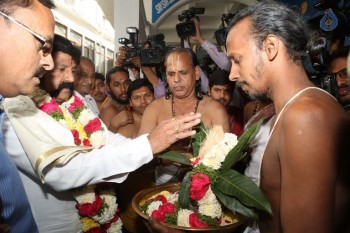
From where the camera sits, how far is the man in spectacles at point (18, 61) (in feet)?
4.37

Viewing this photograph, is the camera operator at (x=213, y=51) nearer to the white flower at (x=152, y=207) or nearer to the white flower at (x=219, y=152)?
the white flower at (x=219, y=152)

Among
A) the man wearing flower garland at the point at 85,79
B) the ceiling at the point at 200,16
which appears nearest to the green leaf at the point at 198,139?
the man wearing flower garland at the point at 85,79

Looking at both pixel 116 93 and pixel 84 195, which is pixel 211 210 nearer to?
pixel 84 195

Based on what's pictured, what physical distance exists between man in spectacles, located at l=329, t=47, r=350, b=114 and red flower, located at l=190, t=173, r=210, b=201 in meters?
1.99

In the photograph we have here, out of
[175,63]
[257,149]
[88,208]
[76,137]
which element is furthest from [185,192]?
[175,63]

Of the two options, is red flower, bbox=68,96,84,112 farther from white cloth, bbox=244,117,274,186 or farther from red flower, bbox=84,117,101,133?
white cloth, bbox=244,117,274,186

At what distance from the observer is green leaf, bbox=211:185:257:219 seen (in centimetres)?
154

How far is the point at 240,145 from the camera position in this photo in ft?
5.39

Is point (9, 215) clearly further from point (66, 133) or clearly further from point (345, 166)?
point (345, 166)

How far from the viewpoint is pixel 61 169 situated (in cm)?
167

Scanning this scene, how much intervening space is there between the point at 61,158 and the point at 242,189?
3.39 ft

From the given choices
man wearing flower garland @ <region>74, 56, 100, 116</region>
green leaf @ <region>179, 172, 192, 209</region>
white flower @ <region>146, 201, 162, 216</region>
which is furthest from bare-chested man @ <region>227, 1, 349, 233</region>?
man wearing flower garland @ <region>74, 56, 100, 116</region>

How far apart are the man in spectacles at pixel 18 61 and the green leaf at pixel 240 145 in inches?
44.3

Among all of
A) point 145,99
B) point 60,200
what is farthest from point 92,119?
point 145,99
